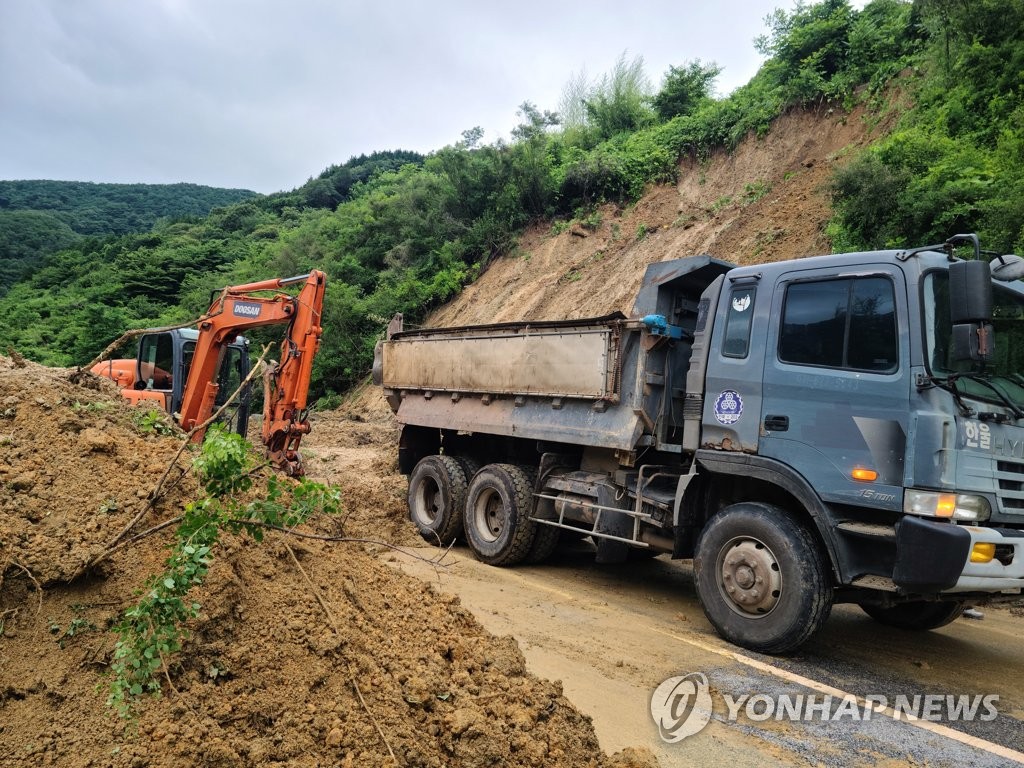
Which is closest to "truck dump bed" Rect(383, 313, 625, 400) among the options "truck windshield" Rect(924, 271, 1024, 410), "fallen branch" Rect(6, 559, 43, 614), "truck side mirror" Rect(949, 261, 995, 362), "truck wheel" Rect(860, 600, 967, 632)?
"truck windshield" Rect(924, 271, 1024, 410)

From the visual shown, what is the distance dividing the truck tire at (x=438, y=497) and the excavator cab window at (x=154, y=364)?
4870 millimetres

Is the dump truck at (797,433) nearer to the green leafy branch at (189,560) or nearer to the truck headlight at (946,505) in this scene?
the truck headlight at (946,505)

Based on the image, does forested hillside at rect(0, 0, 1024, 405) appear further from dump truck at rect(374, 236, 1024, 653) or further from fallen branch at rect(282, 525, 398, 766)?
fallen branch at rect(282, 525, 398, 766)

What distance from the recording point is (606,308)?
17703mm

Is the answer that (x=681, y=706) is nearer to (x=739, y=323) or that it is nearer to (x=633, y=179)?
(x=739, y=323)

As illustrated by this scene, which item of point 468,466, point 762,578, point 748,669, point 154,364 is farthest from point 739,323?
point 154,364

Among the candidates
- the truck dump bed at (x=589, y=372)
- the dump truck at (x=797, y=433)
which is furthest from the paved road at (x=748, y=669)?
the truck dump bed at (x=589, y=372)

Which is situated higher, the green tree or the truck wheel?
the green tree

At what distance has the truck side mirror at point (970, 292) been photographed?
4.30 metres

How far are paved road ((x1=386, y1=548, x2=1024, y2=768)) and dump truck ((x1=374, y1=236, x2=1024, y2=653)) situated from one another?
1.21 feet

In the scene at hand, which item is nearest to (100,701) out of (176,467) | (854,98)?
(176,467)

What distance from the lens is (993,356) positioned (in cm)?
454

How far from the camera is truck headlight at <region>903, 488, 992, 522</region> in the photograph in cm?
444

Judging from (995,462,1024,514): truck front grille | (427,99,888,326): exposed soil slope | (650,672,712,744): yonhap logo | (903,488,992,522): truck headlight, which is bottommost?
(650,672,712,744): yonhap logo
